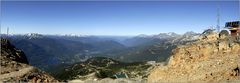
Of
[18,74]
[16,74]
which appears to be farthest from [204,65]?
[16,74]

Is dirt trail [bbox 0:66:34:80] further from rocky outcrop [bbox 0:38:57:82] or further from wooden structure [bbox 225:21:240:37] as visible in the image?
wooden structure [bbox 225:21:240:37]

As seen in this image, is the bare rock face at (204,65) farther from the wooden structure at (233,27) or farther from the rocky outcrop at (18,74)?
the wooden structure at (233,27)

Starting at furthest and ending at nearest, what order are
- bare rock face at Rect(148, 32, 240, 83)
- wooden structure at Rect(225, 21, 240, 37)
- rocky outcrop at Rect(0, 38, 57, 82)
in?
1. wooden structure at Rect(225, 21, 240, 37)
2. bare rock face at Rect(148, 32, 240, 83)
3. rocky outcrop at Rect(0, 38, 57, 82)

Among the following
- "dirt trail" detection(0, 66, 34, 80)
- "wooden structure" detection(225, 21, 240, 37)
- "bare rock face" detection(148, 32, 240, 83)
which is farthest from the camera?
"wooden structure" detection(225, 21, 240, 37)

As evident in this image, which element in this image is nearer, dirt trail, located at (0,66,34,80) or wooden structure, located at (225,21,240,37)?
dirt trail, located at (0,66,34,80)

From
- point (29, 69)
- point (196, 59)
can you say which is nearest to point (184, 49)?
point (196, 59)

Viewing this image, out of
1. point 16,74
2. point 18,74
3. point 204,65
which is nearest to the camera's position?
point 18,74

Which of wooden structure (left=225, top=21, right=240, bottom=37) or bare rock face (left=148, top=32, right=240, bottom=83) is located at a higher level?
wooden structure (left=225, top=21, right=240, bottom=37)

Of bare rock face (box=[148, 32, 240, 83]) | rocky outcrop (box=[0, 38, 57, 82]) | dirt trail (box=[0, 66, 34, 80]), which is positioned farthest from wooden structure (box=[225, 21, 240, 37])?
dirt trail (box=[0, 66, 34, 80])

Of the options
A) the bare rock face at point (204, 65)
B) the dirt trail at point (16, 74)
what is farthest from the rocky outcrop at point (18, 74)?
the bare rock face at point (204, 65)

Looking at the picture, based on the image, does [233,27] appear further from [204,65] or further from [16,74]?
[16,74]
